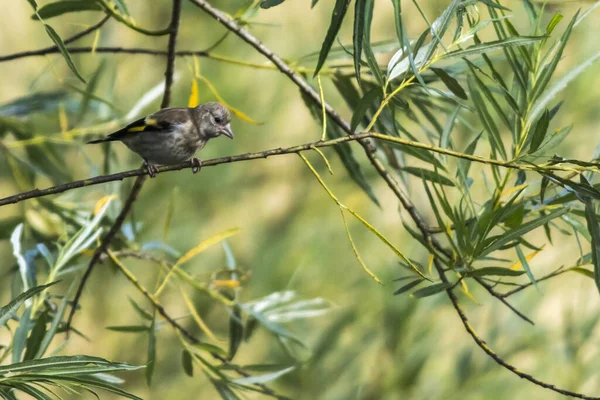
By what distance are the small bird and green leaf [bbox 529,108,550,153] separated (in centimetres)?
27

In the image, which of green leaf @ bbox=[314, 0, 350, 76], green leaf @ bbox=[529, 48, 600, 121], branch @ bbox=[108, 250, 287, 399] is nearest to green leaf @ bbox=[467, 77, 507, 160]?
green leaf @ bbox=[529, 48, 600, 121]

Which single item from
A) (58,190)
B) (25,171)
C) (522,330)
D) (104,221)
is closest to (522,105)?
(58,190)

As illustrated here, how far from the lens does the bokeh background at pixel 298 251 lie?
1130 millimetres

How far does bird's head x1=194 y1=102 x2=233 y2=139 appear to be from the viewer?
1.94 feet

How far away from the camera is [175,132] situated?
598 millimetres

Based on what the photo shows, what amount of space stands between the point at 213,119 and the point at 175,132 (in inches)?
1.3

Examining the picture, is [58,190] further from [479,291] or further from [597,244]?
[479,291]

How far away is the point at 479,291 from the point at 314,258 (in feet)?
0.97

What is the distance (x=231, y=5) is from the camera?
3.88ft

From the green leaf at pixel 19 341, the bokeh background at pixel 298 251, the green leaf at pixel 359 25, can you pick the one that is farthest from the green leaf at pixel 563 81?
the bokeh background at pixel 298 251

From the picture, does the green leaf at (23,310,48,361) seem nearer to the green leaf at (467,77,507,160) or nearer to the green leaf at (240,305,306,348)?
the green leaf at (240,305,306,348)

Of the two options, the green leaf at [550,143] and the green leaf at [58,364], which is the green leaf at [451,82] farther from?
the green leaf at [58,364]

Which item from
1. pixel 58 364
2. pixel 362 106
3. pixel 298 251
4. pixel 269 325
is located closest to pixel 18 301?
pixel 58 364

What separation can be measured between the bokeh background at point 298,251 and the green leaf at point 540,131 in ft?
1.87
